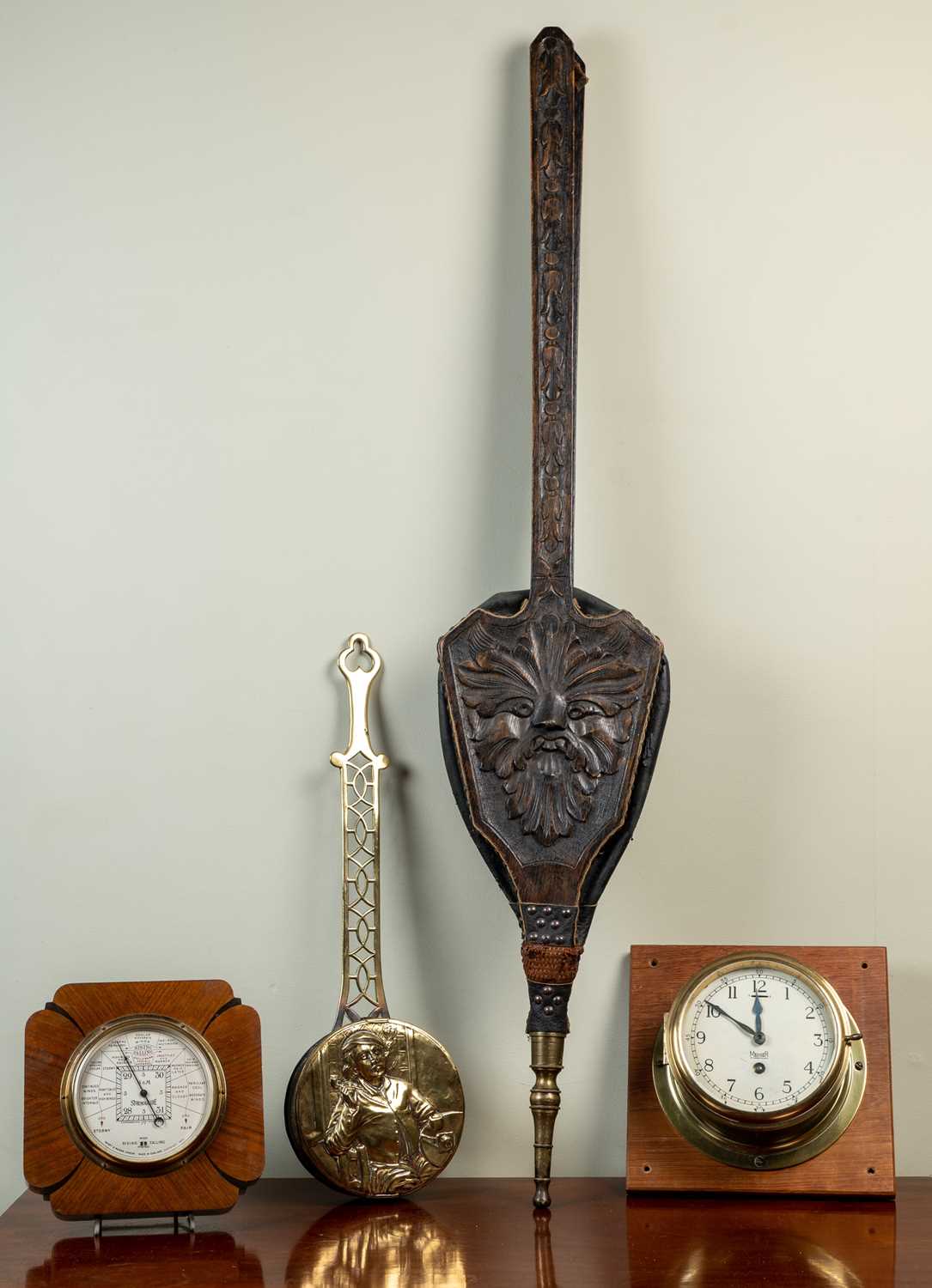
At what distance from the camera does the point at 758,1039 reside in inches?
49.9

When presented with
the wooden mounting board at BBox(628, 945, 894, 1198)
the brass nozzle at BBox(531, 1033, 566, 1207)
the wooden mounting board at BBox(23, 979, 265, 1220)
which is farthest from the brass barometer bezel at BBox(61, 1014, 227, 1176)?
the wooden mounting board at BBox(628, 945, 894, 1198)

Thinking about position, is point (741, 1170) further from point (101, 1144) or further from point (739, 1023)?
point (101, 1144)

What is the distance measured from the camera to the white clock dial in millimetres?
1249

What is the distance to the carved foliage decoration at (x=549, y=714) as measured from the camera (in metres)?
1.30

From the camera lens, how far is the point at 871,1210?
48.9 inches

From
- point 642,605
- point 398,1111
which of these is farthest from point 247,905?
point 642,605

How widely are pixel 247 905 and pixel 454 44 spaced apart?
3.21 feet

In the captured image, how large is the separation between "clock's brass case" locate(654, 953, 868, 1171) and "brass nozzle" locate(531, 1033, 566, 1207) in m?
0.10

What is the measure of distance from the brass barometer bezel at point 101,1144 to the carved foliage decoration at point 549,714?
37 cm

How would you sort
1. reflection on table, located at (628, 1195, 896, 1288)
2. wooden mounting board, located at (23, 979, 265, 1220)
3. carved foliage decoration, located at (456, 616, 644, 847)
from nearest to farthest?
reflection on table, located at (628, 1195, 896, 1288), wooden mounting board, located at (23, 979, 265, 1220), carved foliage decoration, located at (456, 616, 644, 847)

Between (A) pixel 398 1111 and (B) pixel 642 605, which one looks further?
(B) pixel 642 605

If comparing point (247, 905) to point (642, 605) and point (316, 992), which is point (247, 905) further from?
point (642, 605)

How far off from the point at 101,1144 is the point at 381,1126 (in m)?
0.26

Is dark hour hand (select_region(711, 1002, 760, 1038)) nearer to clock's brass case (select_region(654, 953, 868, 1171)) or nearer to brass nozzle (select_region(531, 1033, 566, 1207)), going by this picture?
clock's brass case (select_region(654, 953, 868, 1171))
